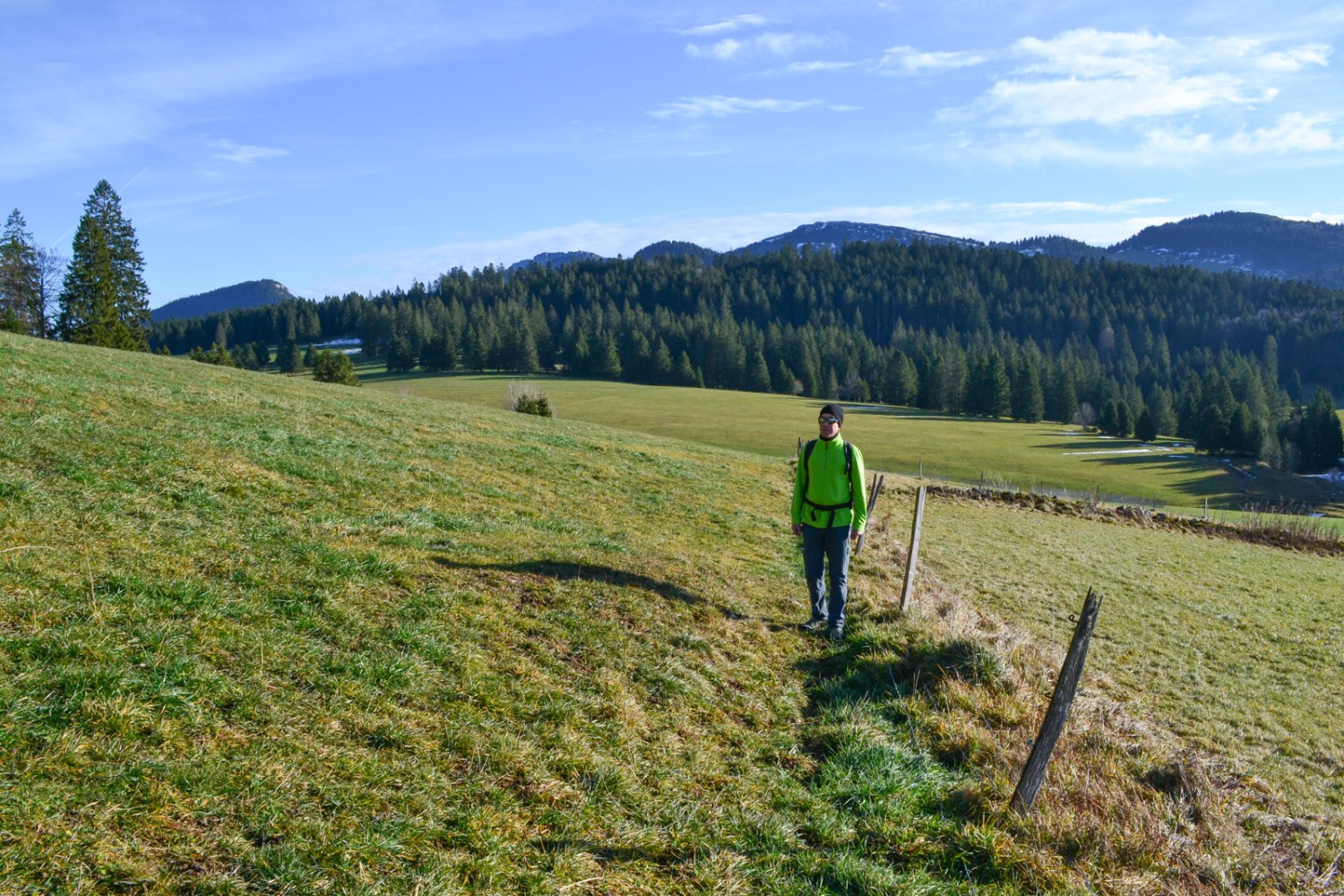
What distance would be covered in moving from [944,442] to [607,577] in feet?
269

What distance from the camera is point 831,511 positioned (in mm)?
10086

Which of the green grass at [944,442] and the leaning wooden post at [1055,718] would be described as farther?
the green grass at [944,442]

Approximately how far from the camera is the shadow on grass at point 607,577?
9.77 metres

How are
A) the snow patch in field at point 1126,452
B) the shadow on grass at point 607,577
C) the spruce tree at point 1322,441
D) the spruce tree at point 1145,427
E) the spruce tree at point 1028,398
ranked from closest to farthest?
the shadow on grass at point 607,577, the snow patch in field at point 1126,452, the spruce tree at point 1322,441, the spruce tree at point 1145,427, the spruce tree at point 1028,398

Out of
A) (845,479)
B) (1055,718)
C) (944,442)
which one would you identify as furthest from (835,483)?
(944,442)

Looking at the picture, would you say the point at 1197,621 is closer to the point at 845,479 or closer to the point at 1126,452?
the point at 845,479

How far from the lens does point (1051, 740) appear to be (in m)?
6.05

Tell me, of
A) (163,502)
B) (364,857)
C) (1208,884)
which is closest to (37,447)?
(163,502)

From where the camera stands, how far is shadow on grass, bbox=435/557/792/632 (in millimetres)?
9766

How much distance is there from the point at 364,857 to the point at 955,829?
4.28 metres

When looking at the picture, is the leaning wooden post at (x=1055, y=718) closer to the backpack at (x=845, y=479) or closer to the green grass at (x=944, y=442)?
the backpack at (x=845, y=479)

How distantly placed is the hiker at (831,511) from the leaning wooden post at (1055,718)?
3888 millimetres

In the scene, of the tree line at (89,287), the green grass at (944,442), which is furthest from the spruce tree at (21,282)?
the green grass at (944,442)

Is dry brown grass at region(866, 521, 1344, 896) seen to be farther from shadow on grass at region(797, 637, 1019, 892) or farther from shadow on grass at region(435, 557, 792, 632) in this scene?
shadow on grass at region(435, 557, 792, 632)
